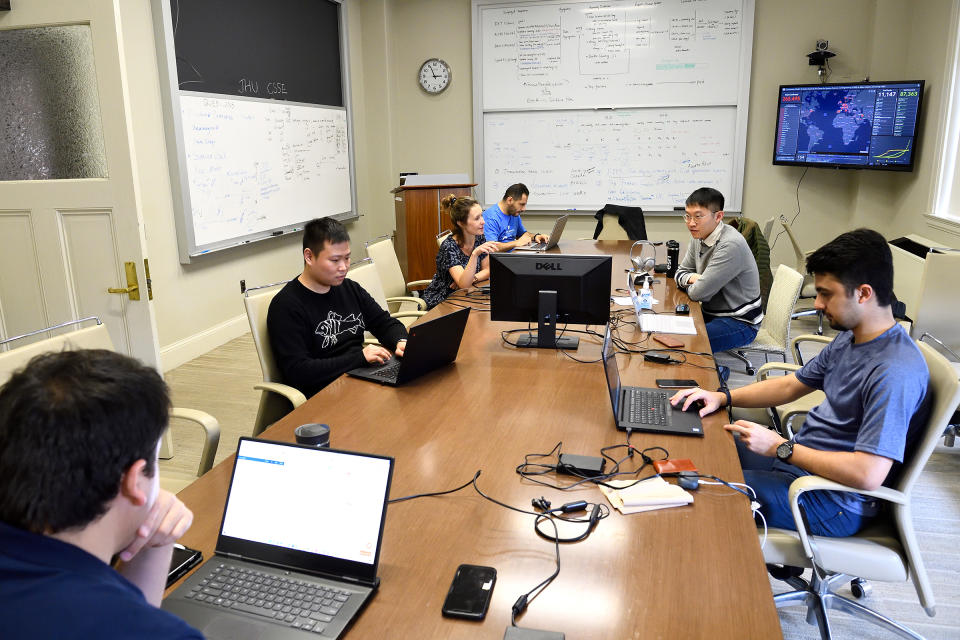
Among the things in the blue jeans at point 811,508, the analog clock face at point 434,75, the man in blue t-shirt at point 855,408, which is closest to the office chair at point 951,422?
the man in blue t-shirt at point 855,408

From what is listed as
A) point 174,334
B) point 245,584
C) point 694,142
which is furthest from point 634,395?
point 694,142

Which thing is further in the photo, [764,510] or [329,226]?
Answer: [329,226]

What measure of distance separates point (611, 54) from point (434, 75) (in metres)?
1.79

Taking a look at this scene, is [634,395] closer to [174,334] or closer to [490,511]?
[490,511]

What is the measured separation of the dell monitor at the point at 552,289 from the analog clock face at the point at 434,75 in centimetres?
477

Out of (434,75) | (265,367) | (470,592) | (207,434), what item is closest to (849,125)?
(434,75)

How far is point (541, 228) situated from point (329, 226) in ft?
15.4

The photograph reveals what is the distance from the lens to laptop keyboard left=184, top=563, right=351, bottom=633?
114 centimetres

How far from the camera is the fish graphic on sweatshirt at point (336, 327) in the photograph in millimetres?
2648

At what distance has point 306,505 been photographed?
1237mm

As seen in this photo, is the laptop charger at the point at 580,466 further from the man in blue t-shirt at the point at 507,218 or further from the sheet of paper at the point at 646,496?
the man in blue t-shirt at the point at 507,218

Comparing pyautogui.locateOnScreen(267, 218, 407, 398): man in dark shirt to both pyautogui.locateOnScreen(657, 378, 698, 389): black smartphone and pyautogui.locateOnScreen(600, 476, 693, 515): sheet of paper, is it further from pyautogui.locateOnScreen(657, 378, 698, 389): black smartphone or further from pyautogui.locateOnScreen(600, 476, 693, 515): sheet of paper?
pyautogui.locateOnScreen(600, 476, 693, 515): sheet of paper

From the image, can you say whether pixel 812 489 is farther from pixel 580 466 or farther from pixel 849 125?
pixel 849 125

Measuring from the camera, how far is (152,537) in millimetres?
1008
